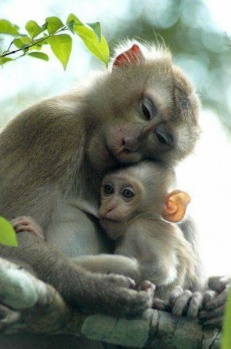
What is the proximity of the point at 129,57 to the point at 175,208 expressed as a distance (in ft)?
4.73

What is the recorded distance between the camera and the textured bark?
4.49 m

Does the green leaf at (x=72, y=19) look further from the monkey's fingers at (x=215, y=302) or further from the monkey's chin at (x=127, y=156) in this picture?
the monkey's fingers at (x=215, y=302)

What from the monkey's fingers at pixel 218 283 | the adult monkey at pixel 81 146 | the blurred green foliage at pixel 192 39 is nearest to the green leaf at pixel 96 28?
the adult monkey at pixel 81 146

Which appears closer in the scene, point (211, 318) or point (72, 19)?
point (72, 19)

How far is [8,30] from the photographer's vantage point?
16.6 ft

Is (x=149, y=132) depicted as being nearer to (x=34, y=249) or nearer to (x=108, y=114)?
(x=108, y=114)

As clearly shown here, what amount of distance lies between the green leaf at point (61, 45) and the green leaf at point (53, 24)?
1.7 inches

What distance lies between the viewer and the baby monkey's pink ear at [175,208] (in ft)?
20.6

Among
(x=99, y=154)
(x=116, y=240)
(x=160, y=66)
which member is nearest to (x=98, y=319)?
(x=116, y=240)

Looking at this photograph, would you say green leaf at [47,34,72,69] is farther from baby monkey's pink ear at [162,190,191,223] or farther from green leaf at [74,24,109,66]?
baby monkey's pink ear at [162,190,191,223]

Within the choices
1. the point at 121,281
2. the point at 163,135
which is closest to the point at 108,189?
the point at 163,135

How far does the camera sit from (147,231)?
595cm

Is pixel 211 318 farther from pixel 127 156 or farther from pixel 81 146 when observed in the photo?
pixel 81 146

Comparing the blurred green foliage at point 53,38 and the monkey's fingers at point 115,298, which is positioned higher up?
the blurred green foliage at point 53,38
